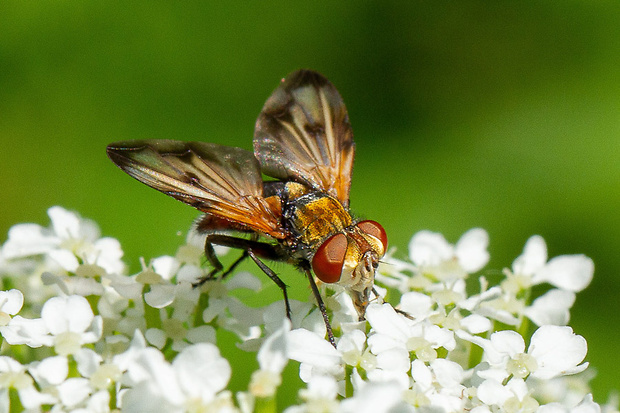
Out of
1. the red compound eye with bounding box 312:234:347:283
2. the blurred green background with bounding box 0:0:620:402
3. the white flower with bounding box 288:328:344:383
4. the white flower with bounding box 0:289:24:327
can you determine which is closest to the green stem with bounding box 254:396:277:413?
the white flower with bounding box 288:328:344:383

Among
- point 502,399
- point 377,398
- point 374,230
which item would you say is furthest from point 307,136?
point 377,398

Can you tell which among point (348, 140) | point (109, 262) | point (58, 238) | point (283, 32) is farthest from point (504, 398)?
point (283, 32)

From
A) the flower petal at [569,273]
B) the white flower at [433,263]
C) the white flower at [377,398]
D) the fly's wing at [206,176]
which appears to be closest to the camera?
the white flower at [377,398]

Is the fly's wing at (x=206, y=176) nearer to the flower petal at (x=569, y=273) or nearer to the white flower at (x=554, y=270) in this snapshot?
the white flower at (x=554, y=270)

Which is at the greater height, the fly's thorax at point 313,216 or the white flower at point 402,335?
the fly's thorax at point 313,216

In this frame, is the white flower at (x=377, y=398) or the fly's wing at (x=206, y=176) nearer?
the white flower at (x=377, y=398)

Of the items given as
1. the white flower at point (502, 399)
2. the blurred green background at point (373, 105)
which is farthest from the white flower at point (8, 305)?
the blurred green background at point (373, 105)

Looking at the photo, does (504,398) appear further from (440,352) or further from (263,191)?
(263,191)

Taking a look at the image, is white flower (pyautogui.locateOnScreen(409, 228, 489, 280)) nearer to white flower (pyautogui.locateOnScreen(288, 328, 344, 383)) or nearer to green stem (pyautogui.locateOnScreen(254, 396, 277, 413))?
white flower (pyautogui.locateOnScreen(288, 328, 344, 383))
